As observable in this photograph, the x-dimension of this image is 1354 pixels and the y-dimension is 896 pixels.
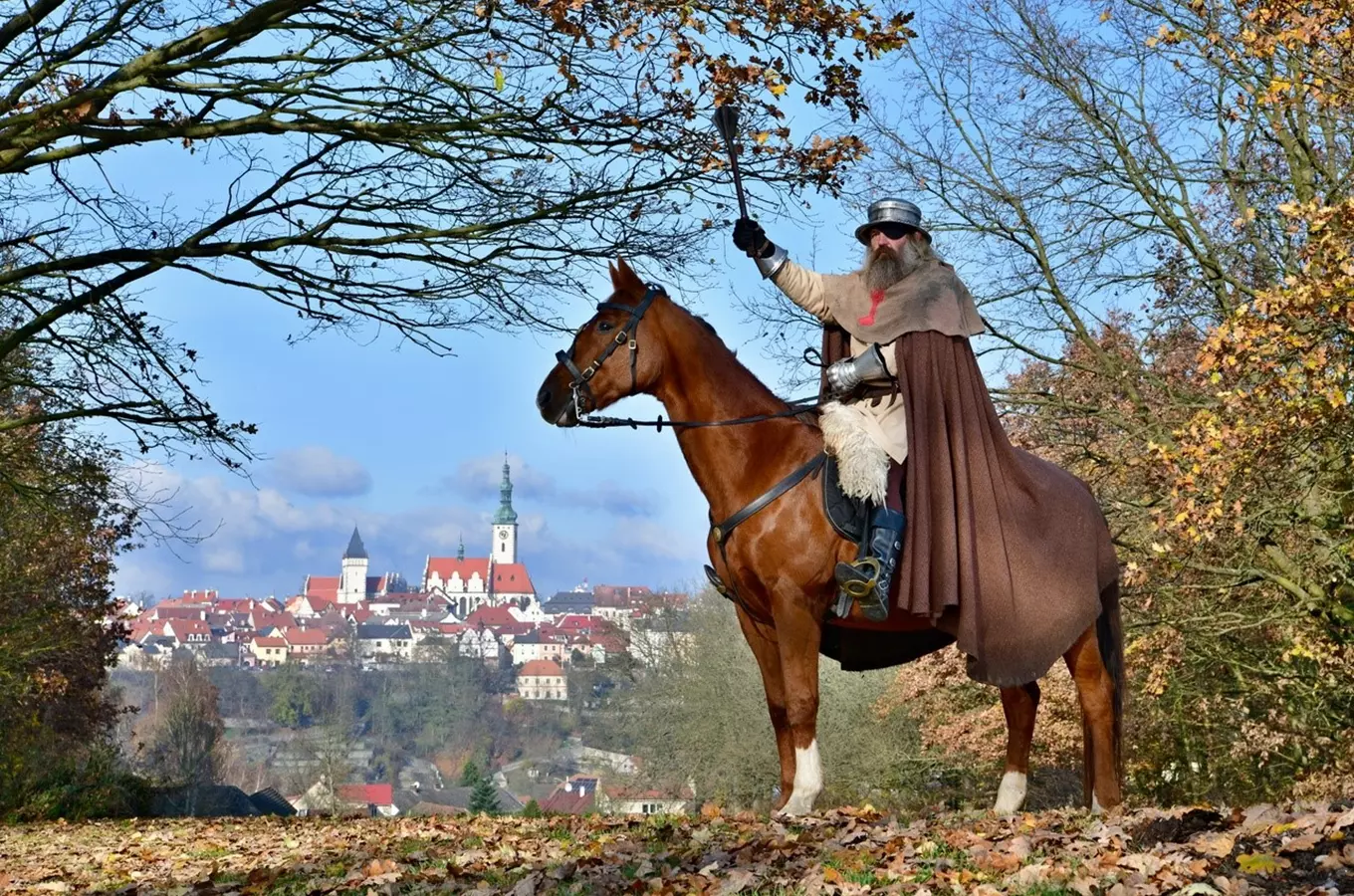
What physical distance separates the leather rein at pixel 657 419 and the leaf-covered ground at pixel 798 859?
5.40ft

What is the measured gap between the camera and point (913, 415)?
7.89 metres

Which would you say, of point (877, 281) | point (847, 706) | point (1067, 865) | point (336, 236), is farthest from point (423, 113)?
point (847, 706)

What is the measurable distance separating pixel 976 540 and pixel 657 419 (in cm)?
195

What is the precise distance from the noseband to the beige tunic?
2.81ft

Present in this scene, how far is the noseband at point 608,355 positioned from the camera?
790 cm

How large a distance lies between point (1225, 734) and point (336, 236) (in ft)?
52.9

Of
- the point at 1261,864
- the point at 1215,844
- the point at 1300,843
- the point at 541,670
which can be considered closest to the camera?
the point at 1261,864

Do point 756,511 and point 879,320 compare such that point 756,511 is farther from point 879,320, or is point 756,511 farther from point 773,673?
point 879,320

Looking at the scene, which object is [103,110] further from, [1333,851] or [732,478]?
[1333,851]

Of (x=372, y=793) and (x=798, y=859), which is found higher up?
(x=798, y=859)

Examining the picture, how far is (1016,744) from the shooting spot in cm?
840

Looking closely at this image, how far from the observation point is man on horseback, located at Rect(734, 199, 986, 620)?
25.5 ft

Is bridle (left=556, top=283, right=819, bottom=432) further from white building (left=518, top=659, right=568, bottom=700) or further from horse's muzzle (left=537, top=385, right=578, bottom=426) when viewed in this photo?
white building (left=518, top=659, right=568, bottom=700)

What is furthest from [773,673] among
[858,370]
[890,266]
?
[890,266]
